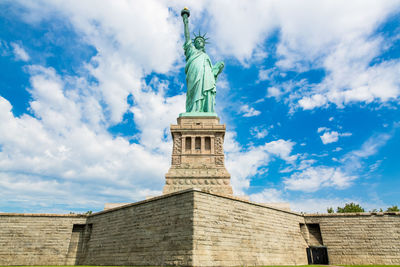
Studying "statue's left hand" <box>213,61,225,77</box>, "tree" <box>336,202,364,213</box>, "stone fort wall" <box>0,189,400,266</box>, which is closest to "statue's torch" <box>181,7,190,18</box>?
"statue's left hand" <box>213,61,225,77</box>

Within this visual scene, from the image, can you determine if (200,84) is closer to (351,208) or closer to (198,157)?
(198,157)

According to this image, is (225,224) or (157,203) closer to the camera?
(225,224)

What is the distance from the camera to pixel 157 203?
1315cm

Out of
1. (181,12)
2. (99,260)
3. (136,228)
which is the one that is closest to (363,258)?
(136,228)

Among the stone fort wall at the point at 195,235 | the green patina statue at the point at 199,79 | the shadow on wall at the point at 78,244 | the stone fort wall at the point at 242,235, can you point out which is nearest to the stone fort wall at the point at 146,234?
the stone fort wall at the point at 195,235

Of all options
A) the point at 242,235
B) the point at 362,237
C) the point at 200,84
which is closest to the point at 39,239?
the point at 242,235

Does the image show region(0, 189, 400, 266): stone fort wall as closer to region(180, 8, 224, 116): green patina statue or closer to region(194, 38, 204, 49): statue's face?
region(180, 8, 224, 116): green patina statue

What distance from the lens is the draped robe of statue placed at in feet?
94.3

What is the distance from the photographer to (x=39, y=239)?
1677 cm

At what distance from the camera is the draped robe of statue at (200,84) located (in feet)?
94.3

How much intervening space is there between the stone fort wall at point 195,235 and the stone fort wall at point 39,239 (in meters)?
0.06

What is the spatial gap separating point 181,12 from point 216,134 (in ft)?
59.2

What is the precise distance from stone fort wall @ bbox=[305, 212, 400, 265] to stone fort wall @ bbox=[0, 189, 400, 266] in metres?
0.05

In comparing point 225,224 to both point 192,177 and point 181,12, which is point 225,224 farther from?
point 181,12
